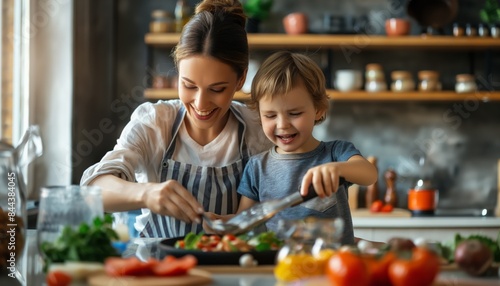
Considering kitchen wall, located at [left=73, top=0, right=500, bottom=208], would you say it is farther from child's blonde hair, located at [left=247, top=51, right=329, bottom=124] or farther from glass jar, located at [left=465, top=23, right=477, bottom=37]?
child's blonde hair, located at [left=247, top=51, right=329, bottom=124]

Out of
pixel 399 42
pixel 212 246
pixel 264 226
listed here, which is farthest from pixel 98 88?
pixel 212 246

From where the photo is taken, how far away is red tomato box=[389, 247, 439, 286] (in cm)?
113

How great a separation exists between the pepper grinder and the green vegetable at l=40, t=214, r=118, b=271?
10.3 ft

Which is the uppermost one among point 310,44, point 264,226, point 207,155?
point 310,44

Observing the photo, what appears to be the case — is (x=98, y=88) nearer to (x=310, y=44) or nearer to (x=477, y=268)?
(x=310, y=44)

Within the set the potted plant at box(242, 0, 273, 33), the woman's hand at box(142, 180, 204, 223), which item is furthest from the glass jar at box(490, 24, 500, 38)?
the woman's hand at box(142, 180, 204, 223)

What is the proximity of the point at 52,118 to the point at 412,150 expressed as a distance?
2.00 meters

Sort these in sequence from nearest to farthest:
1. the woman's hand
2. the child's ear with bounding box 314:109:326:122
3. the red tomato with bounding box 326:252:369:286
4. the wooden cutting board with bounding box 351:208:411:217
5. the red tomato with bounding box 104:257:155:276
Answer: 1. the red tomato with bounding box 326:252:369:286
2. the red tomato with bounding box 104:257:155:276
3. the woman's hand
4. the child's ear with bounding box 314:109:326:122
5. the wooden cutting board with bounding box 351:208:411:217

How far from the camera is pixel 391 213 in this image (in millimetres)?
4160

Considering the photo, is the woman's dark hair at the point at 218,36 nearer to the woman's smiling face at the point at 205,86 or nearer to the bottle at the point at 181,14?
the woman's smiling face at the point at 205,86

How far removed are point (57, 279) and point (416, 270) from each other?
54 cm

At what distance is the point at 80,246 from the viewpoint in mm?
1377

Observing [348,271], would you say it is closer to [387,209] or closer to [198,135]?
[198,135]

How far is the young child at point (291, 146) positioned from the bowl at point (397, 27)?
88.6 inches
